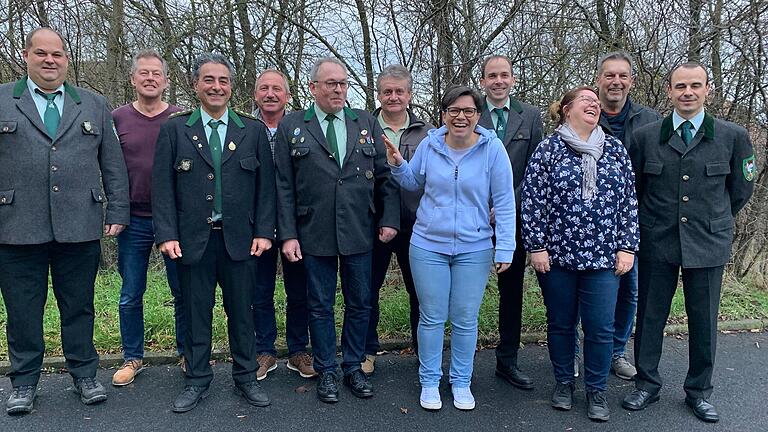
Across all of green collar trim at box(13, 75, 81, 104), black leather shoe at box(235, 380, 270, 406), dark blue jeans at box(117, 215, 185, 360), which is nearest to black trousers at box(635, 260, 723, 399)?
black leather shoe at box(235, 380, 270, 406)

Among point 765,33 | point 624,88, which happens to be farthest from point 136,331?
point 765,33

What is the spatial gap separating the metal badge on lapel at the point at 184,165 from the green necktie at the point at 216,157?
5.5 inches

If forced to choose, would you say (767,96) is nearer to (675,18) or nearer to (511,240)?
(675,18)

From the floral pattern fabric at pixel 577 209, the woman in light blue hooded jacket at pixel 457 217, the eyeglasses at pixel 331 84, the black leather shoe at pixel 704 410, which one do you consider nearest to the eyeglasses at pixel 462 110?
the woman in light blue hooded jacket at pixel 457 217

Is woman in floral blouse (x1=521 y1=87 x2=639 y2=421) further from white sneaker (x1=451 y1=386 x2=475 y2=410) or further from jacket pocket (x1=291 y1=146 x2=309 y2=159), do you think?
jacket pocket (x1=291 y1=146 x2=309 y2=159)

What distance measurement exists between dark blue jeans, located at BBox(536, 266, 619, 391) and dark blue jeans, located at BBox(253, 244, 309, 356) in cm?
169

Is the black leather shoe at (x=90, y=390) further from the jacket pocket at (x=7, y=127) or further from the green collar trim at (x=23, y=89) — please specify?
the green collar trim at (x=23, y=89)

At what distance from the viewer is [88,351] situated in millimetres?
3682

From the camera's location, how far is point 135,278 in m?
3.86

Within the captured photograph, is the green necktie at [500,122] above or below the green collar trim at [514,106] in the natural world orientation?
below

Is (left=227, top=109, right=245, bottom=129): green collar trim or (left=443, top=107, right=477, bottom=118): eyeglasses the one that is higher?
(left=443, top=107, right=477, bottom=118): eyeglasses

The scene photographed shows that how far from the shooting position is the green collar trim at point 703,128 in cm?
335

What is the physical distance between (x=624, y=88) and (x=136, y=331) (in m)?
3.88

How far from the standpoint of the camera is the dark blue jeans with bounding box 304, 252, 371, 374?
12.0 ft
